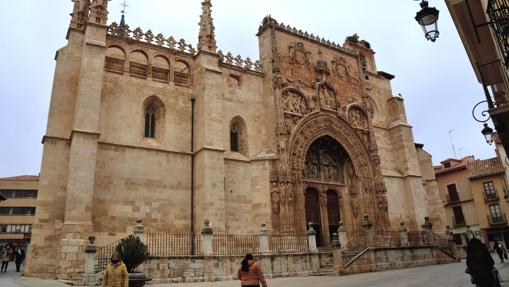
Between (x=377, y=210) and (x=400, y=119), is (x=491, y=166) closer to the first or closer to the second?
(x=400, y=119)

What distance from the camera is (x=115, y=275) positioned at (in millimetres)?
5605

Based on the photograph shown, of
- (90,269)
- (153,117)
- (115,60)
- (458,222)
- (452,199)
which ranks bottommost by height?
(90,269)

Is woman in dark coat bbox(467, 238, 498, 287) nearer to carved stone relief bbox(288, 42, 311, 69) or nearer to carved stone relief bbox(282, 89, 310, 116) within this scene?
carved stone relief bbox(282, 89, 310, 116)

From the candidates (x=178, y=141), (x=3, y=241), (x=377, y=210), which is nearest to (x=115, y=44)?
(x=178, y=141)

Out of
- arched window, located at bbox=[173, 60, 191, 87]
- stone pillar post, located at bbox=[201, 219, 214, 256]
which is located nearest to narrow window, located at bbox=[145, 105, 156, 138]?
arched window, located at bbox=[173, 60, 191, 87]

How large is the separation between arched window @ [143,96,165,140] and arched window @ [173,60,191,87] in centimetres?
147

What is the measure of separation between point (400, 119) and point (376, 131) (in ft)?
6.68

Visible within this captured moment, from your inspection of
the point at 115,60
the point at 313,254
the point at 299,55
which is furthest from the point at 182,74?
the point at 313,254

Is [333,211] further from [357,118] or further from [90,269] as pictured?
[90,269]

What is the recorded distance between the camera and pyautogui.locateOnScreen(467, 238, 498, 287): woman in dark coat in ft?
19.5

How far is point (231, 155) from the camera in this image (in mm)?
18047

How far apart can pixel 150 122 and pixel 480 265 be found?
46.7ft

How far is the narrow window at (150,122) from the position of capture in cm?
1712

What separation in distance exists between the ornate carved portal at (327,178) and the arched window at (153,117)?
5.54 meters
